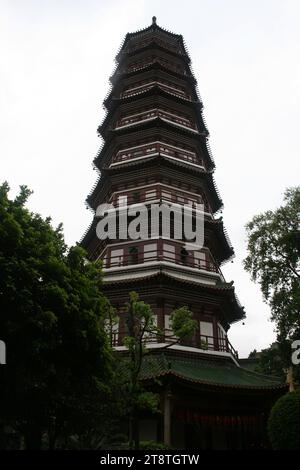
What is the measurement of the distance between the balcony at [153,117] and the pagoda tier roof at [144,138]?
0.82 meters

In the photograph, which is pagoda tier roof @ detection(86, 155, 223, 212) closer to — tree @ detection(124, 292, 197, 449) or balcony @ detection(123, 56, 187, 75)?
balcony @ detection(123, 56, 187, 75)

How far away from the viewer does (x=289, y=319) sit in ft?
61.7

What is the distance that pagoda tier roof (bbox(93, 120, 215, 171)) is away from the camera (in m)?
28.8

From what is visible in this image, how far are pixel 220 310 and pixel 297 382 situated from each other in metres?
4.89

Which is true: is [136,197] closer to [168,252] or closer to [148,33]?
[168,252]

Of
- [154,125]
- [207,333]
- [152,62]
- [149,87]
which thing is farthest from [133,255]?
[152,62]

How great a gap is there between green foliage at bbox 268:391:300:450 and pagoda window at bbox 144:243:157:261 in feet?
32.8

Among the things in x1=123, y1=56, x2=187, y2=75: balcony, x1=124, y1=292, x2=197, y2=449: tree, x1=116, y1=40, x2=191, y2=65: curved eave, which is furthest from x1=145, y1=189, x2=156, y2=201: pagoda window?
x1=116, y1=40, x2=191, y2=65: curved eave

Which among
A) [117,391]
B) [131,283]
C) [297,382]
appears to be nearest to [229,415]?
[297,382]

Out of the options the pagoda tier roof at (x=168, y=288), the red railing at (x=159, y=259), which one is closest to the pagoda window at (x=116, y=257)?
the red railing at (x=159, y=259)

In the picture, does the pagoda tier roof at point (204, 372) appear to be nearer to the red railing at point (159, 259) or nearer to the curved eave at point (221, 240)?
the red railing at point (159, 259)

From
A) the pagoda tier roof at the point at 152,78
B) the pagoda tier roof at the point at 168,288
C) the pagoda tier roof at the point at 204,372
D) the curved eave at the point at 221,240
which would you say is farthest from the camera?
the pagoda tier roof at the point at 152,78

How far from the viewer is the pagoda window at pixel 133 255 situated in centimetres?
2422
